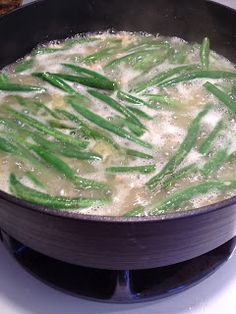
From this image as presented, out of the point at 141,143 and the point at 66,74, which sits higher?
the point at 66,74

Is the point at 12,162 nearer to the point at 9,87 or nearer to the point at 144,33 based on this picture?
the point at 9,87

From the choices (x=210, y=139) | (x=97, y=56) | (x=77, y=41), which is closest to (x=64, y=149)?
(x=210, y=139)

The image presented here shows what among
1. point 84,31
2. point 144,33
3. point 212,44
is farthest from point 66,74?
point 212,44

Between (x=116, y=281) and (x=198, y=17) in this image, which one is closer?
(x=116, y=281)

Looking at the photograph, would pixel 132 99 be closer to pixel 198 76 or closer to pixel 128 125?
pixel 128 125

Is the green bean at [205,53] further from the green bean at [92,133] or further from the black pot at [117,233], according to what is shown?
the green bean at [92,133]

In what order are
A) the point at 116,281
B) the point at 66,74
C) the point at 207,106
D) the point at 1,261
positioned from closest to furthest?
the point at 116,281 < the point at 1,261 < the point at 207,106 < the point at 66,74

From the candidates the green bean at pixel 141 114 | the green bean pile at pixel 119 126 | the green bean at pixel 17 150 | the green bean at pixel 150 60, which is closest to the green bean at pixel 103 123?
the green bean pile at pixel 119 126
